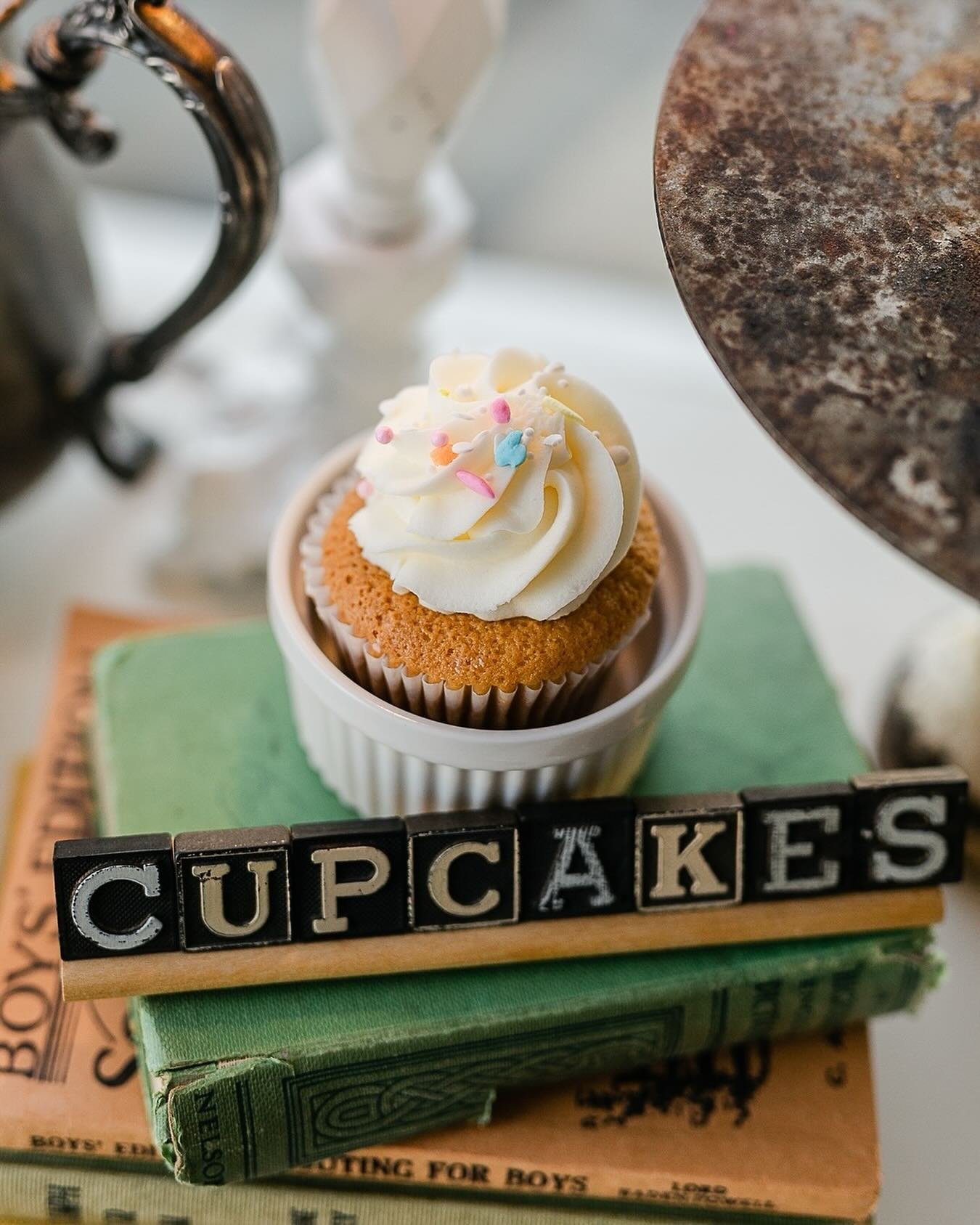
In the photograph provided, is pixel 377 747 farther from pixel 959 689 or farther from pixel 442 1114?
→ pixel 959 689

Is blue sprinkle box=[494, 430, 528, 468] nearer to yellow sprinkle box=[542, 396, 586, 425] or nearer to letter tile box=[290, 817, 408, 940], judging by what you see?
yellow sprinkle box=[542, 396, 586, 425]

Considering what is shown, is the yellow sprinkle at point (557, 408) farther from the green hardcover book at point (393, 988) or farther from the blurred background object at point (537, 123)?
the blurred background object at point (537, 123)

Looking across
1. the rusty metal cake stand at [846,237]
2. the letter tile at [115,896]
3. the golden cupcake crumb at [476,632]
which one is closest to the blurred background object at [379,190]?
the rusty metal cake stand at [846,237]

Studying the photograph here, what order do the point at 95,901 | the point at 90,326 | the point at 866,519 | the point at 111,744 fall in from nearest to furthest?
the point at 866,519 → the point at 95,901 → the point at 111,744 → the point at 90,326

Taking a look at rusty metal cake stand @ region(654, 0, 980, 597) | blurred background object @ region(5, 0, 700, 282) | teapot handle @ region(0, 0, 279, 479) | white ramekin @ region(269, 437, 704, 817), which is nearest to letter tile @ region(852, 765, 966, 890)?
white ramekin @ region(269, 437, 704, 817)

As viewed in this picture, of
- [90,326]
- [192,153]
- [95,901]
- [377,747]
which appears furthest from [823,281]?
[192,153]

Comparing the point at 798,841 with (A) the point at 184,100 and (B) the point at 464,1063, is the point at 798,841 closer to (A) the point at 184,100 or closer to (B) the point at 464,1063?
(B) the point at 464,1063
